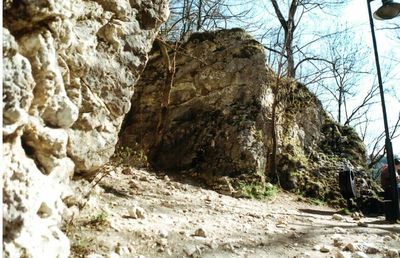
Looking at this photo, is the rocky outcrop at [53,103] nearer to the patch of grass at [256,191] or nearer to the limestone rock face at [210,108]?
the patch of grass at [256,191]

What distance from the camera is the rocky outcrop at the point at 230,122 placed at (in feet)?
26.2

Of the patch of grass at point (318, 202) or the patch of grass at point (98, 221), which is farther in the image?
the patch of grass at point (318, 202)

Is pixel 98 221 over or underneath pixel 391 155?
underneath

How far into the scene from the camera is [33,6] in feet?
7.52

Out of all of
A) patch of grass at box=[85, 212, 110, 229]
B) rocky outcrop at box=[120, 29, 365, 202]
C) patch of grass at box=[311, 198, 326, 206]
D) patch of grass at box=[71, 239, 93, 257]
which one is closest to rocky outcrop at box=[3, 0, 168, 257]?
patch of grass at box=[71, 239, 93, 257]

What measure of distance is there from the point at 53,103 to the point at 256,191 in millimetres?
5163

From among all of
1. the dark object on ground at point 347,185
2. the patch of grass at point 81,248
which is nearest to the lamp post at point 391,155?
the dark object on ground at point 347,185

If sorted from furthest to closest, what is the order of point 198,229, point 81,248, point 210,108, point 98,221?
1. point 210,108
2. point 198,229
3. point 98,221
4. point 81,248

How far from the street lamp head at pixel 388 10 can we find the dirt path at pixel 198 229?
10.9ft

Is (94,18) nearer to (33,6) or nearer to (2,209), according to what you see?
(33,6)

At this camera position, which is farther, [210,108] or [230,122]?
[210,108]

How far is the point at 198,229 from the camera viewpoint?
3.81 meters

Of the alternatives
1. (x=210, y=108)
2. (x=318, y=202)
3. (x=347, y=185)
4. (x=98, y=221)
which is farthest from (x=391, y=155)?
(x=98, y=221)

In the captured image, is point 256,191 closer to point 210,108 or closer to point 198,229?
point 210,108
